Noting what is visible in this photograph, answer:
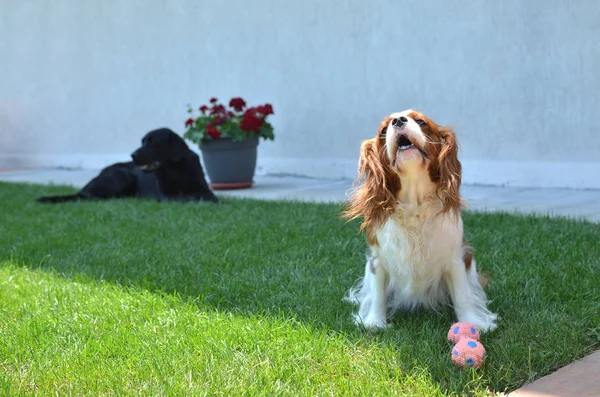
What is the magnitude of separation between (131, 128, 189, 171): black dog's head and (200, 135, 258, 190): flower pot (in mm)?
1102

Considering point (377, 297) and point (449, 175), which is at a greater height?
point (449, 175)

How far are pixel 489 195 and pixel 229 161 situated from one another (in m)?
2.89

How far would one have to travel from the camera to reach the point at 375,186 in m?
2.89

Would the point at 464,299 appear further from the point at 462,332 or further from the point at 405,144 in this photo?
the point at 405,144

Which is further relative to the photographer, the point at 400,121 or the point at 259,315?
the point at 259,315

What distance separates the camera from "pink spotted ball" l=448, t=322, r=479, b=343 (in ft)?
8.50

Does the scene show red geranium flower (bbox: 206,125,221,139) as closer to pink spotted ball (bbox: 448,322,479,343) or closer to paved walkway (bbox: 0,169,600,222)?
paved walkway (bbox: 0,169,600,222)

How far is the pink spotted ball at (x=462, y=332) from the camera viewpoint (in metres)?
2.59

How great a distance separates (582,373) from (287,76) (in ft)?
23.2

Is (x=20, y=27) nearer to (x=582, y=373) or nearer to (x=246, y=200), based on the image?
(x=246, y=200)

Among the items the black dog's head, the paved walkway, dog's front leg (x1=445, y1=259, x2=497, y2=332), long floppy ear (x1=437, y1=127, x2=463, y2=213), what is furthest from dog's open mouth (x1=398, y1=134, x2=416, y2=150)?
the black dog's head

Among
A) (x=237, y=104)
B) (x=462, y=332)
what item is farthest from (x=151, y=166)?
(x=462, y=332)

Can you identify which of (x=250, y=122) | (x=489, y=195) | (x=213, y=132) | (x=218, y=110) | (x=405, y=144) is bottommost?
(x=489, y=195)

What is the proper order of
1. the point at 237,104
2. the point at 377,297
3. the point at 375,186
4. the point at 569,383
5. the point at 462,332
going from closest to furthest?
the point at 569,383 < the point at 462,332 < the point at 375,186 < the point at 377,297 < the point at 237,104
